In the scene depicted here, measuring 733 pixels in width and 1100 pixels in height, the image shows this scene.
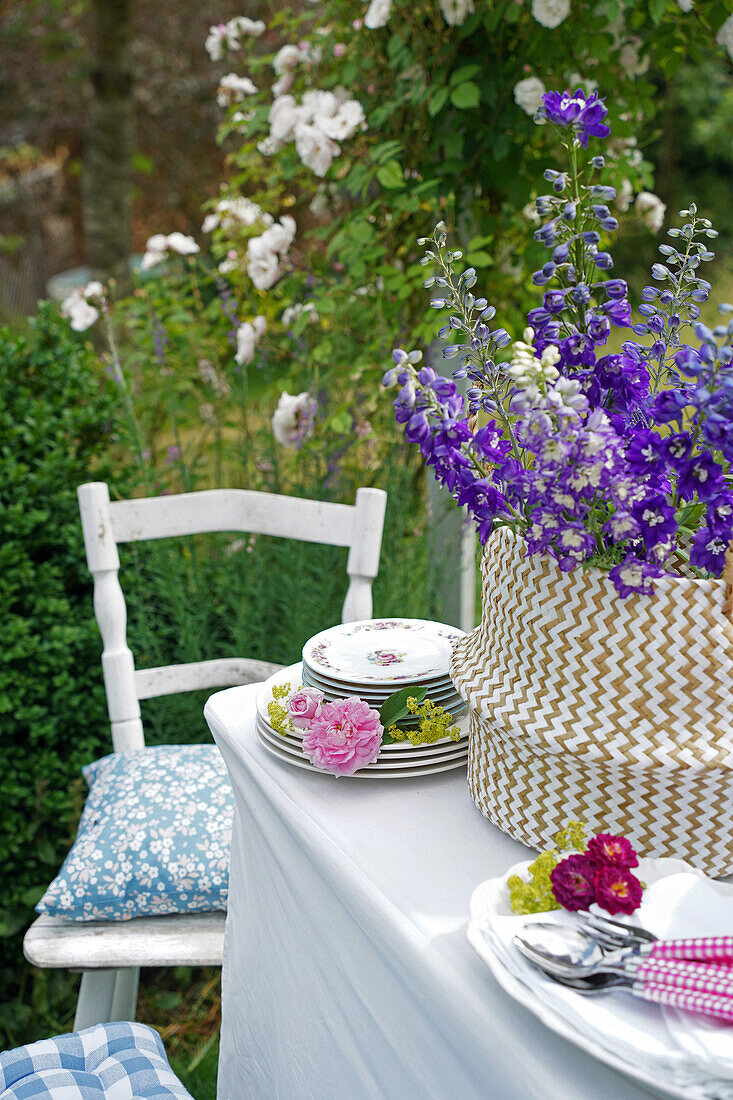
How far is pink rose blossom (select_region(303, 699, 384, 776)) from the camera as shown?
779 millimetres

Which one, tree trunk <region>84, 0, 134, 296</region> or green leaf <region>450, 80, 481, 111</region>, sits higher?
tree trunk <region>84, 0, 134, 296</region>

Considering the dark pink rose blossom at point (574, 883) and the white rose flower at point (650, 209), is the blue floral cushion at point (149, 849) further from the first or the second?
the white rose flower at point (650, 209)

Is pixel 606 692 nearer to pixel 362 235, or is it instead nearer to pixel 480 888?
pixel 480 888

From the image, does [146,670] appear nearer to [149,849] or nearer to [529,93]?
[149,849]

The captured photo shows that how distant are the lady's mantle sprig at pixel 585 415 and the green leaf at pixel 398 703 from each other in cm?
24

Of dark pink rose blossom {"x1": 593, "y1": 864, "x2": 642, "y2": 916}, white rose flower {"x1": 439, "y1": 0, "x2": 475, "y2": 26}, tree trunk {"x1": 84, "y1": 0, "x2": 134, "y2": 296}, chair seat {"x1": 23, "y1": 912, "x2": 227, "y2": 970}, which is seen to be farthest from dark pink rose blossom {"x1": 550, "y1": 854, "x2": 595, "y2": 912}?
tree trunk {"x1": 84, "y1": 0, "x2": 134, "y2": 296}

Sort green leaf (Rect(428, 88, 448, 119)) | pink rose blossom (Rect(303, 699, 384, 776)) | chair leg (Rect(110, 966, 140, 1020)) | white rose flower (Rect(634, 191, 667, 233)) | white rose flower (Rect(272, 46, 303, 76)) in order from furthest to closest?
white rose flower (Rect(634, 191, 667, 233)) < white rose flower (Rect(272, 46, 303, 76)) < green leaf (Rect(428, 88, 448, 119)) < chair leg (Rect(110, 966, 140, 1020)) < pink rose blossom (Rect(303, 699, 384, 776))

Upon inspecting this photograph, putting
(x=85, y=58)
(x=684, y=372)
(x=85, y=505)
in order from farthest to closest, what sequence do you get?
(x=85, y=58) < (x=85, y=505) < (x=684, y=372)

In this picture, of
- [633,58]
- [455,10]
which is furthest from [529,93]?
[633,58]

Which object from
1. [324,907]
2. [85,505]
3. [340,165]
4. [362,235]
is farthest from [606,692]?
[340,165]

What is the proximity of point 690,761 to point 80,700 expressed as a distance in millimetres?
1502

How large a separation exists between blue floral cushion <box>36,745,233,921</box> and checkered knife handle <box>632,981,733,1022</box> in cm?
83

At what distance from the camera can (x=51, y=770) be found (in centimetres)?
179

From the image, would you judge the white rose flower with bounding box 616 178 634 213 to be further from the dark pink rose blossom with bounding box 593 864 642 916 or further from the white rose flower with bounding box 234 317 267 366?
the dark pink rose blossom with bounding box 593 864 642 916
